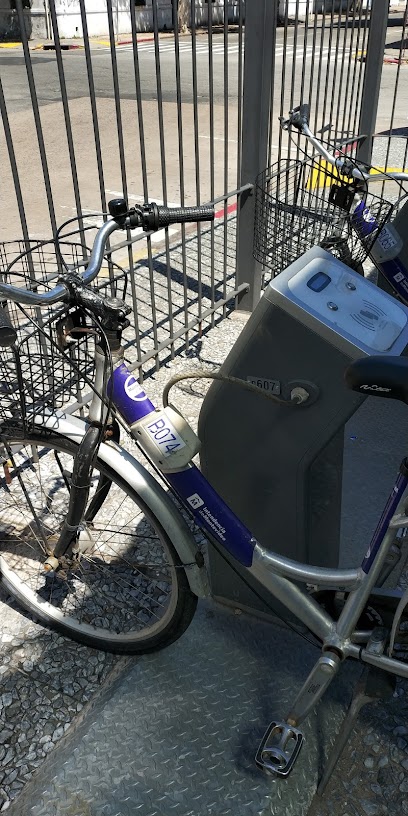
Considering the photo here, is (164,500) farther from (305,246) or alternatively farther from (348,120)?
(348,120)

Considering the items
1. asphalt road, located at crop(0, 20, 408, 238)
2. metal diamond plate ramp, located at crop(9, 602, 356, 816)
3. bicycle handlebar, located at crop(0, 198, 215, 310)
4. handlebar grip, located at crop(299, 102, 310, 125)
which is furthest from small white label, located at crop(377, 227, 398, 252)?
metal diamond plate ramp, located at crop(9, 602, 356, 816)

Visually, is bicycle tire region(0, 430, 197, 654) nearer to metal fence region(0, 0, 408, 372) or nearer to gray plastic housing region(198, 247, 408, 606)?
gray plastic housing region(198, 247, 408, 606)

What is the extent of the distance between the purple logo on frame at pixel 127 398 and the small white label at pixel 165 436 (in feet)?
0.15

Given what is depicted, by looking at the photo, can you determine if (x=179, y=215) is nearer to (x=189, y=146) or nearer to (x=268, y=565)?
(x=268, y=565)

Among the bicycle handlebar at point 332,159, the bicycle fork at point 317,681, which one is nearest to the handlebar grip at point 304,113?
the bicycle handlebar at point 332,159

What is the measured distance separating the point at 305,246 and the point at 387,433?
1154 mm

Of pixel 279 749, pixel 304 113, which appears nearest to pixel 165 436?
pixel 279 749

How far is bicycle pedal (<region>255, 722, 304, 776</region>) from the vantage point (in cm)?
177

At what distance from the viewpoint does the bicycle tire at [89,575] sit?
6.87ft

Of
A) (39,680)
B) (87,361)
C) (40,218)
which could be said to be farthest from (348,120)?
(39,680)

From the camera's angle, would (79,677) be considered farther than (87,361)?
Yes

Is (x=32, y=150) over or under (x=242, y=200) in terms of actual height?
under

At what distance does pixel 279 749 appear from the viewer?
1.78 metres

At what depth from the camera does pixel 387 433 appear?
3426 mm
